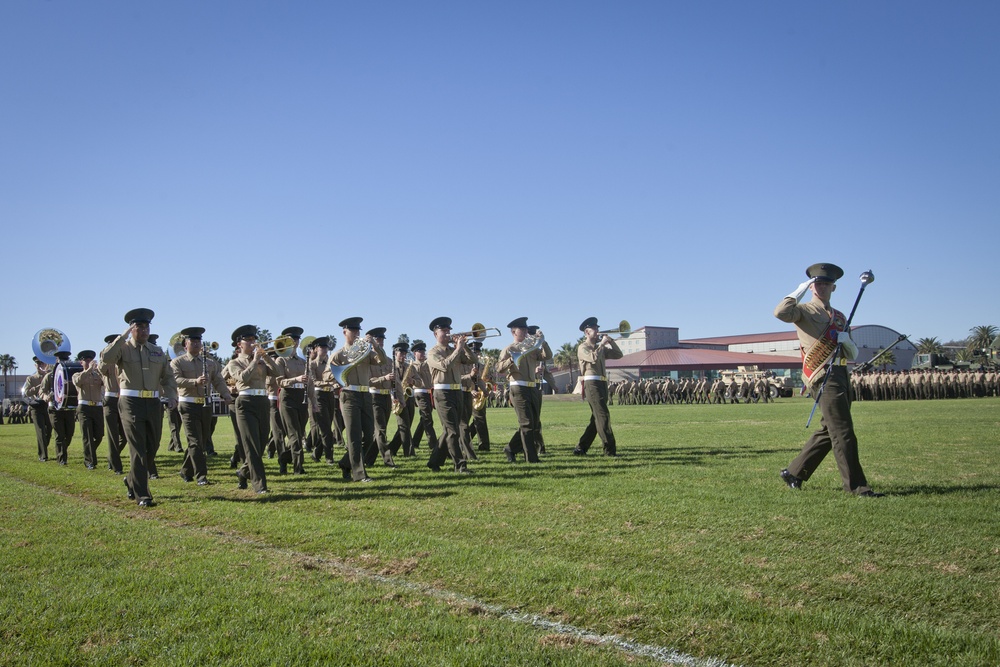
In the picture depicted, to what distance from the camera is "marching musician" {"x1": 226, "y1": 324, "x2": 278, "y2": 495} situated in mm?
10539

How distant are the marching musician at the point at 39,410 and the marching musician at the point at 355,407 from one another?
918 centimetres

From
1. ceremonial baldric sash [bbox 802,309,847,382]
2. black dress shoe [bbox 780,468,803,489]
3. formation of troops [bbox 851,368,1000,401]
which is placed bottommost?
formation of troops [bbox 851,368,1000,401]

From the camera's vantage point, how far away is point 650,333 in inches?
4139

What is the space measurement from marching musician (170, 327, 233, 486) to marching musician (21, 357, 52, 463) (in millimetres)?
6123

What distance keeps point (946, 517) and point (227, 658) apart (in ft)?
20.7

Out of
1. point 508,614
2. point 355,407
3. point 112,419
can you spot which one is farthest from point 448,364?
point 508,614

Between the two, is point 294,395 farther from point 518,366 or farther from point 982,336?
point 982,336

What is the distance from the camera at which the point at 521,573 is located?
18.0ft

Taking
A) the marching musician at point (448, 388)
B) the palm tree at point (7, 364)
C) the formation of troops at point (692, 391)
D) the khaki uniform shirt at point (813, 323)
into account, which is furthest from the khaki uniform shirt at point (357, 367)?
the palm tree at point (7, 364)

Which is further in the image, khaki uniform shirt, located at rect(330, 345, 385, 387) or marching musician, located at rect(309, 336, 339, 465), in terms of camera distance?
marching musician, located at rect(309, 336, 339, 465)

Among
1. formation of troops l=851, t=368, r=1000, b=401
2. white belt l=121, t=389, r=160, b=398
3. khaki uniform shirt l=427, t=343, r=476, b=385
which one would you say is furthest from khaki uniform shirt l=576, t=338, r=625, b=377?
formation of troops l=851, t=368, r=1000, b=401

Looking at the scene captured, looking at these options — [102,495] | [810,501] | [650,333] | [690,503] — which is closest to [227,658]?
[690,503]

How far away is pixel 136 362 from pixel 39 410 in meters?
9.59

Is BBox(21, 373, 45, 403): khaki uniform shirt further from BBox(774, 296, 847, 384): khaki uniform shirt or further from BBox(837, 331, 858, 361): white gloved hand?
BBox(837, 331, 858, 361): white gloved hand
